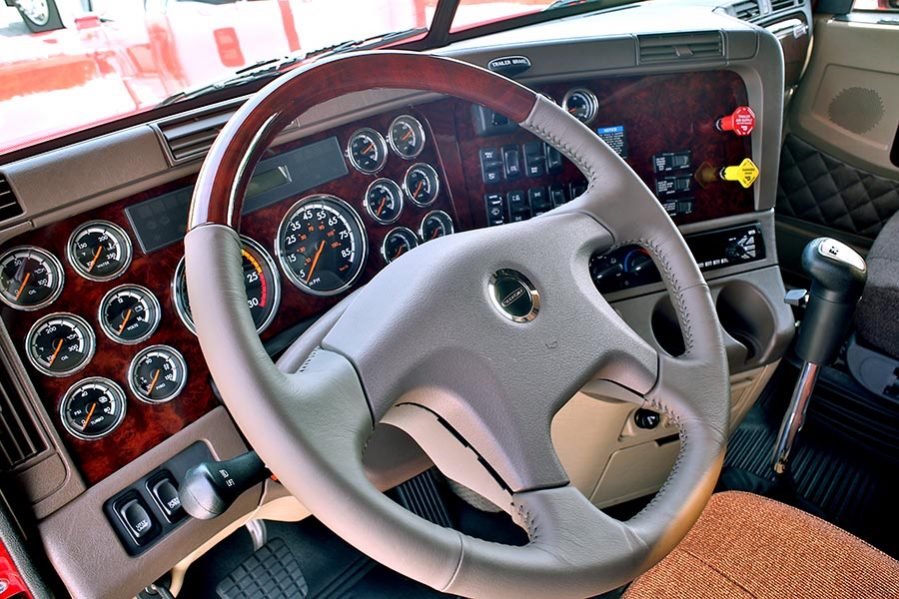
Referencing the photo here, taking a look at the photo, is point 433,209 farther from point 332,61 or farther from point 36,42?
point 36,42

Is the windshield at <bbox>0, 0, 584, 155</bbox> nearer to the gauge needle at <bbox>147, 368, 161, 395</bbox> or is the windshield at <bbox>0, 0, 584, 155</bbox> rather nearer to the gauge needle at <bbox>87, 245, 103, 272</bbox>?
the gauge needle at <bbox>87, 245, 103, 272</bbox>

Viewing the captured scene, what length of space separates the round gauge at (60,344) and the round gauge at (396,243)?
0.48 metres

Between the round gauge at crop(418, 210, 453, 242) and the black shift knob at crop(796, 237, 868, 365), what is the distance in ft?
2.22

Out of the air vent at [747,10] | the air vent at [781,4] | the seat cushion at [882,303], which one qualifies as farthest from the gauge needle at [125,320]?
the air vent at [781,4]

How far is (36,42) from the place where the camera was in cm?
98

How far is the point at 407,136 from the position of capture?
1228 mm

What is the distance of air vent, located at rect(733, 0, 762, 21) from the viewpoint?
1964mm

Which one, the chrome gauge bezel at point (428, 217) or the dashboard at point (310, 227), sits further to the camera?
the chrome gauge bezel at point (428, 217)

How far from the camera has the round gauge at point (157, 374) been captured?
3.18 feet

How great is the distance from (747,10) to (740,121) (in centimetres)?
75

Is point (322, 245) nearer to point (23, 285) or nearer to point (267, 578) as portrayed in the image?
point (23, 285)

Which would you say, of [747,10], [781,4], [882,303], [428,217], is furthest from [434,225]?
[781,4]

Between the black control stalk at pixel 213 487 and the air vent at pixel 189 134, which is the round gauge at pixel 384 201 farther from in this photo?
the black control stalk at pixel 213 487

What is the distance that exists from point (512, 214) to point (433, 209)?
0.17 meters
